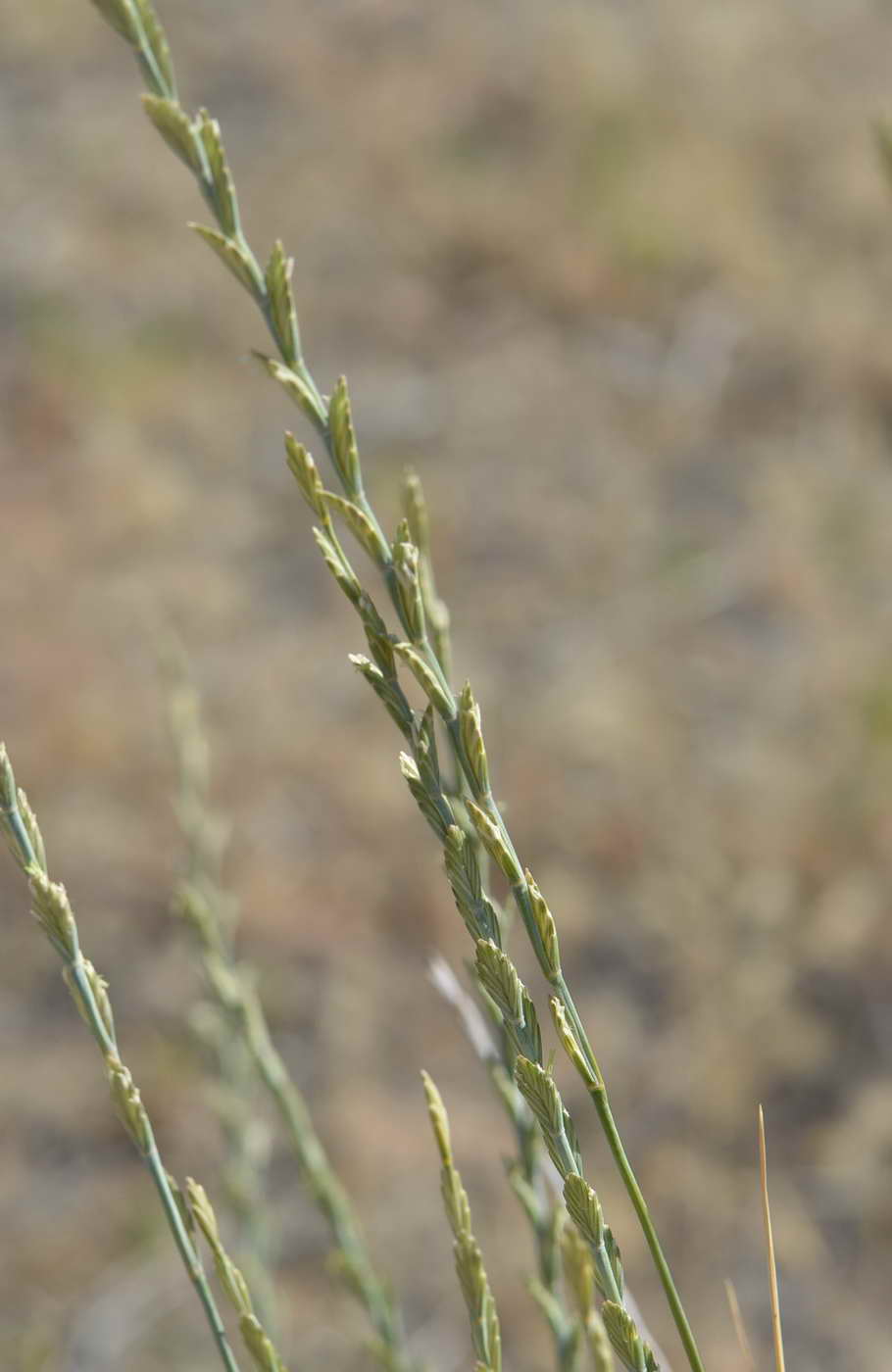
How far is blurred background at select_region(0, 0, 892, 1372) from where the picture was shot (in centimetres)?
229

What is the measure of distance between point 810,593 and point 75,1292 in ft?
7.29

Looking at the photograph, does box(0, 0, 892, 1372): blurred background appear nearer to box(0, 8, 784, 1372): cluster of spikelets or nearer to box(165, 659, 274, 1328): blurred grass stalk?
box(165, 659, 274, 1328): blurred grass stalk

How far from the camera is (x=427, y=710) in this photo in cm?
44

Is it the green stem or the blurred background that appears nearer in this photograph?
the green stem

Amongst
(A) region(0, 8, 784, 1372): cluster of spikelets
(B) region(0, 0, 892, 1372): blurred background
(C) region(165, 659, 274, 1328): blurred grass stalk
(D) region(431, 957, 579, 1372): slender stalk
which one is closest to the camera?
(A) region(0, 8, 784, 1372): cluster of spikelets

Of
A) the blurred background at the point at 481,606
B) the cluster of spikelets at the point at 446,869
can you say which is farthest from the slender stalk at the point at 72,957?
the blurred background at the point at 481,606

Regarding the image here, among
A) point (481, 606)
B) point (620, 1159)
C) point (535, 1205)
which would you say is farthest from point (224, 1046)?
point (481, 606)

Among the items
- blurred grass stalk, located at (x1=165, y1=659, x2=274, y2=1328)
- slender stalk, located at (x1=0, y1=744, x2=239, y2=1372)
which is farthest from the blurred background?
slender stalk, located at (x1=0, y1=744, x2=239, y2=1372)

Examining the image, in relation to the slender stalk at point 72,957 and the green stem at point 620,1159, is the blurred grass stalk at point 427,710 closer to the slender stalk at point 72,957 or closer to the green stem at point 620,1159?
the green stem at point 620,1159

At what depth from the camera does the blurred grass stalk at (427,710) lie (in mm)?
404

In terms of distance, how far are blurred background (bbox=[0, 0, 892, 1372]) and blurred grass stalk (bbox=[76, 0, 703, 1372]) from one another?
1.50 meters

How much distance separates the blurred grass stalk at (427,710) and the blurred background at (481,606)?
150 centimetres

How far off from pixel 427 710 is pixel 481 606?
3036 mm

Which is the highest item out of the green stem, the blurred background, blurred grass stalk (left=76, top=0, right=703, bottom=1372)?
the blurred background
